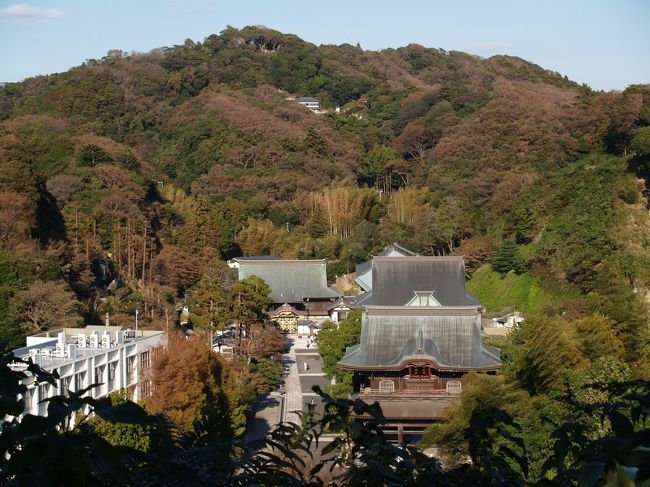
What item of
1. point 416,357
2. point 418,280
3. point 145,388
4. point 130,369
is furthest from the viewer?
point 418,280

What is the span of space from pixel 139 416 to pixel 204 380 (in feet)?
34.8

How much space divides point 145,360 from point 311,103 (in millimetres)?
33600

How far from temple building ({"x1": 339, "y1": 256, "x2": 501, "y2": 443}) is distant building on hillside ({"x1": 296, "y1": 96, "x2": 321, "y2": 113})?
104ft

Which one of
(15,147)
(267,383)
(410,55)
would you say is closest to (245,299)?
(267,383)

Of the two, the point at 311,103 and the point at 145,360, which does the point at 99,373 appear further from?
the point at 311,103

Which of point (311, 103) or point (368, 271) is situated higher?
point (311, 103)

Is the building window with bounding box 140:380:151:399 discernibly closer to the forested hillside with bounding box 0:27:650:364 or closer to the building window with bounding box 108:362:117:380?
the building window with bounding box 108:362:117:380

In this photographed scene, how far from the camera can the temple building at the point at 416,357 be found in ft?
42.5

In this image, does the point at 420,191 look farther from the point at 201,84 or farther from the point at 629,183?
the point at 201,84

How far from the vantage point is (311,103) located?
153 feet

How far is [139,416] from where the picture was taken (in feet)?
5.24

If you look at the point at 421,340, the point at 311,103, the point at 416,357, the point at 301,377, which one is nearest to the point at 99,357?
the point at 416,357

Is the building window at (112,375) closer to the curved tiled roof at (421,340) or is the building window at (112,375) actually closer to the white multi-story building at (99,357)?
the white multi-story building at (99,357)

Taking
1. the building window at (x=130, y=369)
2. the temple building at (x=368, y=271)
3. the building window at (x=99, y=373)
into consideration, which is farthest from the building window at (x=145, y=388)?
the temple building at (x=368, y=271)
